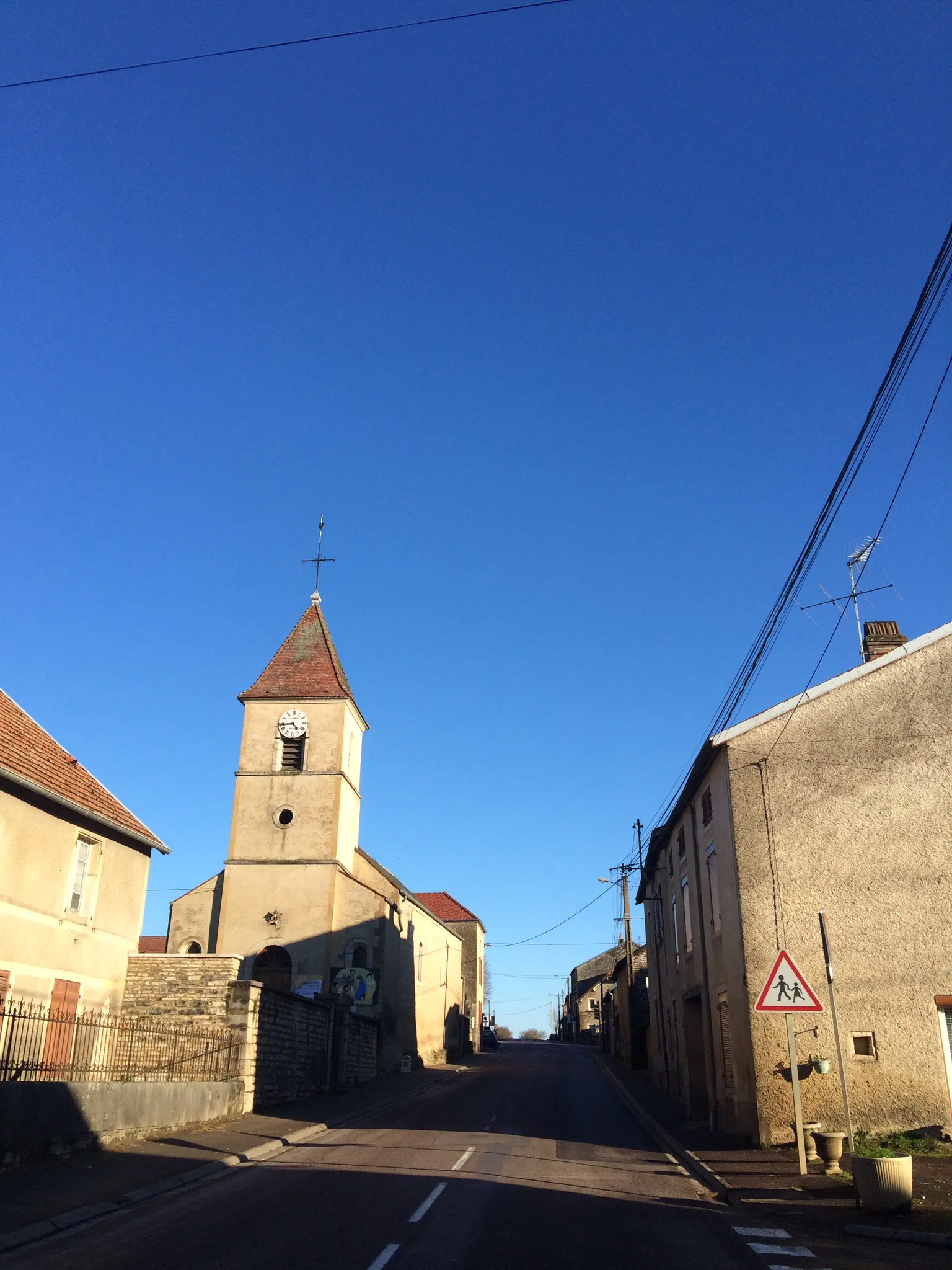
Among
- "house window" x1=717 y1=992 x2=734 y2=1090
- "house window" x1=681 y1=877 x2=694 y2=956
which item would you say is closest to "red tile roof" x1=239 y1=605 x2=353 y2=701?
"house window" x1=681 y1=877 x2=694 y2=956

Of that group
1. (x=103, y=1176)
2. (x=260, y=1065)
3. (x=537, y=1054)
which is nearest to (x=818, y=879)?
(x=103, y=1176)

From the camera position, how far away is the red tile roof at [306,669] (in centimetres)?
3869

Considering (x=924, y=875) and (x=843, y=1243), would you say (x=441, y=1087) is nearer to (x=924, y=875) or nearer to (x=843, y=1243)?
(x=924, y=875)

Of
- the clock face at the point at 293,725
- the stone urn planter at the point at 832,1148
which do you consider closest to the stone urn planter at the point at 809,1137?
the stone urn planter at the point at 832,1148

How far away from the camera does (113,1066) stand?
19047 mm

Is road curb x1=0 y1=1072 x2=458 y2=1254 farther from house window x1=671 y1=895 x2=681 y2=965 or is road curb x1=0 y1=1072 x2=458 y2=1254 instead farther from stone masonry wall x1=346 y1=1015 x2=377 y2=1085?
house window x1=671 y1=895 x2=681 y2=965

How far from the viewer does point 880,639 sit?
2005 centimetres

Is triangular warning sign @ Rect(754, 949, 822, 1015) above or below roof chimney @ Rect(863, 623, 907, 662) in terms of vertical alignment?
→ below

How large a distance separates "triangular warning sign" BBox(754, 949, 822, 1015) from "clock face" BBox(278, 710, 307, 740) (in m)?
27.4

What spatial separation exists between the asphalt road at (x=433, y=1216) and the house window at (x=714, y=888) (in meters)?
4.30

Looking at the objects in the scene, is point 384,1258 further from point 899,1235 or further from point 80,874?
point 80,874

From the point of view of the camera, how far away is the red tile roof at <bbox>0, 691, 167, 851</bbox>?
1817 cm

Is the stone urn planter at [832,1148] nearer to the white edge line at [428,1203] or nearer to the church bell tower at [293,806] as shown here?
the white edge line at [428,1203]

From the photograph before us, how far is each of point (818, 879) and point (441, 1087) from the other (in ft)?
63.3
